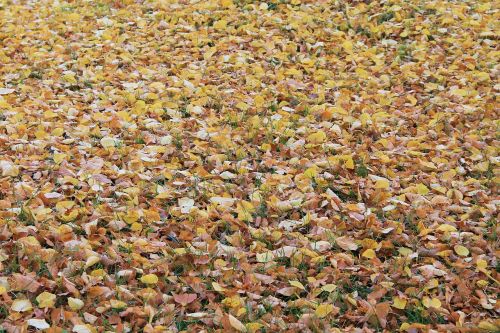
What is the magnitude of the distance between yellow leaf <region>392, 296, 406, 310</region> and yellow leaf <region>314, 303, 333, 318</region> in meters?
0.29

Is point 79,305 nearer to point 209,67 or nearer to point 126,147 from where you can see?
point 126,147

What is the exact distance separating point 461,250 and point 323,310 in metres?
0.83

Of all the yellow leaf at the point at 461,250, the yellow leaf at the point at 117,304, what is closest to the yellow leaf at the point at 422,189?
the yellow leaf at the point at 461,250

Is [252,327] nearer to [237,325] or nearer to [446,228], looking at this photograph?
[237,325]

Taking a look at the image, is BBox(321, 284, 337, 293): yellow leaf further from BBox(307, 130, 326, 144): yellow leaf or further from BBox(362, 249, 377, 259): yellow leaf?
BBox(307, 130, 326, 144): yellow leaf

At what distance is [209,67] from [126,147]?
53.7 inches

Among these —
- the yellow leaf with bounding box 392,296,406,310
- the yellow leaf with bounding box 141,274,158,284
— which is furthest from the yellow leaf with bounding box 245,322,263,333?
the yellow leaf with bounding box 392,296,406,310

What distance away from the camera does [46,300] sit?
2.59 metres

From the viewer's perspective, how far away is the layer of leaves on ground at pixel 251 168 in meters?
2.68

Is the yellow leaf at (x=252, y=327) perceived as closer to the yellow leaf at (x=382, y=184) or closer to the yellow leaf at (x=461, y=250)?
the yellow leaf at (x=461, y=250)

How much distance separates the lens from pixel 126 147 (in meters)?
3.74

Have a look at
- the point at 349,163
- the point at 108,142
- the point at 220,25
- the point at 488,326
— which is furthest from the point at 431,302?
the point at 220,25

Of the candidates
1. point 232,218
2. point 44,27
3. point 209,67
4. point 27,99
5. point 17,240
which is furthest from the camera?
point 44,27

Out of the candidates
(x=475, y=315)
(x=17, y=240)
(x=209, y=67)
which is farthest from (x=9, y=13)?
(x=475, y=315)
